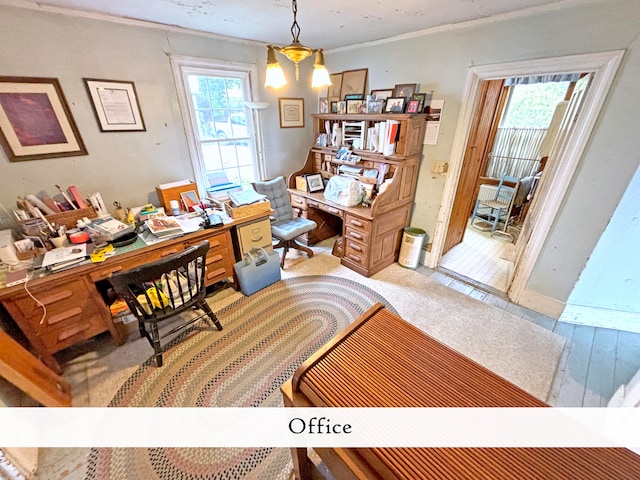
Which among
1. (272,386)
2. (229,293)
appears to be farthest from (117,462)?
(229,293)

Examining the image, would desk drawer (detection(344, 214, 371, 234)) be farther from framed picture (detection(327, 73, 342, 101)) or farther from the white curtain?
the white curtain

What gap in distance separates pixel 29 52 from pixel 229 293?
227 centimetres

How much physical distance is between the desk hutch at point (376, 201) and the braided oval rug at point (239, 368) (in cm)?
39

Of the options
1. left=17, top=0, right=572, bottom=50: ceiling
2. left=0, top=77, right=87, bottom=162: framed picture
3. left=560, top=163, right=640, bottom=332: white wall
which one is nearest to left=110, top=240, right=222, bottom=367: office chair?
left=0, top=77, right=87, bottom=162: framed picture

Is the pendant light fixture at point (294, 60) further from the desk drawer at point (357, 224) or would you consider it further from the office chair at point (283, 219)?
the office chair at point (283, 219)

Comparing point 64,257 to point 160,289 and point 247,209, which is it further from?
point 247,209

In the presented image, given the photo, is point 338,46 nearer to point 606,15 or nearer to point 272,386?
point 606,15

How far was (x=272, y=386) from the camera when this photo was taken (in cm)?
171

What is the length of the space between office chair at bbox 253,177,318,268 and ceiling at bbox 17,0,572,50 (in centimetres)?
143

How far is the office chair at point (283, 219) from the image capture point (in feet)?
9.47

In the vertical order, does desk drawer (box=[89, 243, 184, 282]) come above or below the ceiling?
below

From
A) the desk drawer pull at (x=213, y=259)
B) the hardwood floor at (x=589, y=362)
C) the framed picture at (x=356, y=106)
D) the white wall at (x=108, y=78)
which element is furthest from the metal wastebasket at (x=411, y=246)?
the white wall at (x=108, y=78)

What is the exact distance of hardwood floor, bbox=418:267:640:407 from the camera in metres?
1.68

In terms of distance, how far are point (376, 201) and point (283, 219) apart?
1.22 metres
